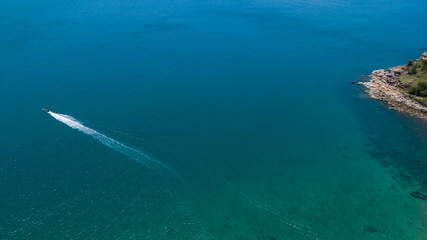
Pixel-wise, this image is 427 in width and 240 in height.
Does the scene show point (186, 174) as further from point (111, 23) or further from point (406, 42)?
point (406, 42)

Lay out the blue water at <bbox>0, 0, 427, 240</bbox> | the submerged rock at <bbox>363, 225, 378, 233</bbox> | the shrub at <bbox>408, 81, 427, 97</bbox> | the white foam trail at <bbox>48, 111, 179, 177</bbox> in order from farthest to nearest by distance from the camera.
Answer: the shrub at <bbox>408, 81, 427, 97</bbox>, the white foam trail at <bbox>48, 111, 179, 177</bbox>, the blue water at <bbox>0, 0, 427, 240</bbox>, the submerged rock at <bbox>363, 225, 378, 233</bbox>

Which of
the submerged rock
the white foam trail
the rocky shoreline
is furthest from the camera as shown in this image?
the rocky shoreline

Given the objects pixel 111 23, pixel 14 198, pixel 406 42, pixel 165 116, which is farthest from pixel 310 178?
pixel 111 23

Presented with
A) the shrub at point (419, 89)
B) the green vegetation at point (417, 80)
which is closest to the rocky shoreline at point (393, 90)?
the green vegetation at point (417, 80)

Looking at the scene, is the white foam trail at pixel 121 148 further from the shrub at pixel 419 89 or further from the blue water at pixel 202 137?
the shrub at pixel 419 89

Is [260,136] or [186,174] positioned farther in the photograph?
[260,136]

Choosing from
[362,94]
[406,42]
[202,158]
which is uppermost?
[406,42]

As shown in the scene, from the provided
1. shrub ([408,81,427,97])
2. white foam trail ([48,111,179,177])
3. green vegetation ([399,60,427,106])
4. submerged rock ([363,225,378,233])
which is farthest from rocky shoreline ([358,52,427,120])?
white foam trail ([48,111,179,177])

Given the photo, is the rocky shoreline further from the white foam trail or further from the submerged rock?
the white foam trail
